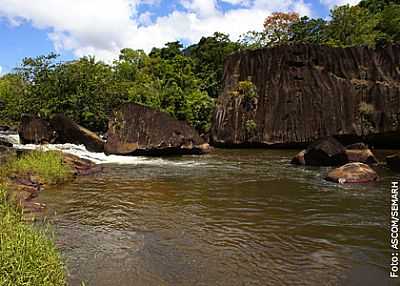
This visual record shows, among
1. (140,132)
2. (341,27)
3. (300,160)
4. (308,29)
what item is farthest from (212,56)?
(300,160)

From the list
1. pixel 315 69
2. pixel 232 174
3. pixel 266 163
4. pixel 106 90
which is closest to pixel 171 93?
pixel 106 90

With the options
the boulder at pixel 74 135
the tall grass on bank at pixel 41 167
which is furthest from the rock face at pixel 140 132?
the tall grass on bank at pixel 41 167

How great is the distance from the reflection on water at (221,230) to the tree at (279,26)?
112ft

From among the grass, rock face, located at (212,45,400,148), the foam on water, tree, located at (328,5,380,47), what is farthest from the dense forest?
the grass

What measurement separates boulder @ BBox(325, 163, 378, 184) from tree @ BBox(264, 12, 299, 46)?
3436cm

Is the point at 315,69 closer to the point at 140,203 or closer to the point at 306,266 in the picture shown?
the point at 140,203

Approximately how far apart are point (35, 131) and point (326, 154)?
16094 mm

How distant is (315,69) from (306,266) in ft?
74.8

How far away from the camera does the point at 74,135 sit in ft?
75.2

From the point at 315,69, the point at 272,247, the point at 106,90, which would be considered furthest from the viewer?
the point at 106,90

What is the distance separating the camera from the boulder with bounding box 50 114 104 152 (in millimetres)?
A: 22438

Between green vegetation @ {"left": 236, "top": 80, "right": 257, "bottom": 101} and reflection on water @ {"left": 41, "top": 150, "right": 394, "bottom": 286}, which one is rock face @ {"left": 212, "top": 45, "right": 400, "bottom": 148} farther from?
reflection on water @ {"left": 41, "top": 150, "right": 394, "bottom": 286}

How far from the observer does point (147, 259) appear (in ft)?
21.6

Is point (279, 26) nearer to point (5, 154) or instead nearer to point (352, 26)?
point (352, 26)
